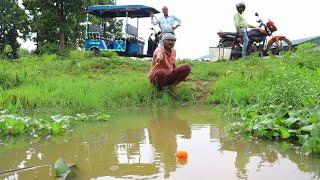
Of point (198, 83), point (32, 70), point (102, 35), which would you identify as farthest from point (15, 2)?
point (198, 83)

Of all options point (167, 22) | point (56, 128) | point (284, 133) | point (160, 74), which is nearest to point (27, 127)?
point (56, 128)

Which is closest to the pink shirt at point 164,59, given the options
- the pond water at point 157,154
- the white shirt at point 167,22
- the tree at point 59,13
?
the pond water at point 157,154

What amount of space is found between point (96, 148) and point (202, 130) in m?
1.18

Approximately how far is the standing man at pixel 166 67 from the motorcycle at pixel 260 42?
499cm

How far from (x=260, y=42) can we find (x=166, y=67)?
18.2 ft

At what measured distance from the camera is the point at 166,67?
6.73 m

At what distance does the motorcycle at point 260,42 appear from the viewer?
1132cm

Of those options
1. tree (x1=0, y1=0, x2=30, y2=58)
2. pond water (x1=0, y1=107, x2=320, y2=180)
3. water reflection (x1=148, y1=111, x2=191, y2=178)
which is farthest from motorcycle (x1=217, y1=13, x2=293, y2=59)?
tree (x1=0, y1=0, x2=30, y2=58)

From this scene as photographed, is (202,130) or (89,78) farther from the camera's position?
(89,78)

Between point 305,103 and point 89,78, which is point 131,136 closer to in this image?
point 305,103

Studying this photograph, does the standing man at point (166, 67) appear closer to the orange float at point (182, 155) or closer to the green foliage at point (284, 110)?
the green foliage at point (284, 110)

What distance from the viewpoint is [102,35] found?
15.8 meters

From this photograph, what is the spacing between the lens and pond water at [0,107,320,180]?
2648 millimetres

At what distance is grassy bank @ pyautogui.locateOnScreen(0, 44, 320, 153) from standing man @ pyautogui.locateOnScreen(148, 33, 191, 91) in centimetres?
20
